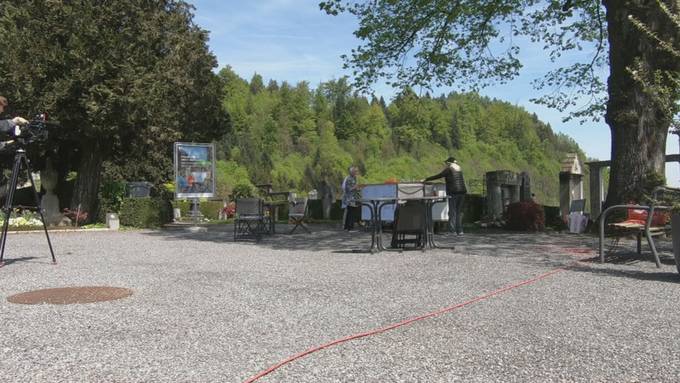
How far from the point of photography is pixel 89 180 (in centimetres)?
1961

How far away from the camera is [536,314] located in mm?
4820

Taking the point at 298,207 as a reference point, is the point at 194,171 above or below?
above

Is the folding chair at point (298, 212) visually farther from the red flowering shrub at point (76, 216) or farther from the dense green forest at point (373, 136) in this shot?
the dense green forest at point (373, 136)

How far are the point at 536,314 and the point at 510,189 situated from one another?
51.7ft

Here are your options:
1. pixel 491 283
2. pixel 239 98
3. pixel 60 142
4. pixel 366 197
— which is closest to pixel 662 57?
pixel 366 197

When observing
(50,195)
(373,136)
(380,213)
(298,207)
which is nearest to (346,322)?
(380,213)

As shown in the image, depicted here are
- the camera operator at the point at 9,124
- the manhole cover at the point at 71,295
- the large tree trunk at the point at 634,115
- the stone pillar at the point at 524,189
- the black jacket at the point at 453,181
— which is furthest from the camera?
the stone pillar at the point at 524,189

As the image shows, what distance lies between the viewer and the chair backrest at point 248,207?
13203 mm

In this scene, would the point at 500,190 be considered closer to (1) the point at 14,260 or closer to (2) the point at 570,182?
(2) the point at 570,182

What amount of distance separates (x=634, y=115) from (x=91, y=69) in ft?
44.5

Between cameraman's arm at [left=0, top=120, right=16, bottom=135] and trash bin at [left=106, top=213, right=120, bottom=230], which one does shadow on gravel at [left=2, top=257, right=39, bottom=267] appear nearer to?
cameraman's arm at [left=0, top=120, right=16, bottom=135]

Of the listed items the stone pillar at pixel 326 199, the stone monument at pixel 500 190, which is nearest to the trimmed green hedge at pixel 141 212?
the stone pillar at pixel 326 199

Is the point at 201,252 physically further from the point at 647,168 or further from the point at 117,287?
the point at 647,168

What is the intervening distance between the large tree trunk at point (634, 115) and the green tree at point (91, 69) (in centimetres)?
1218
